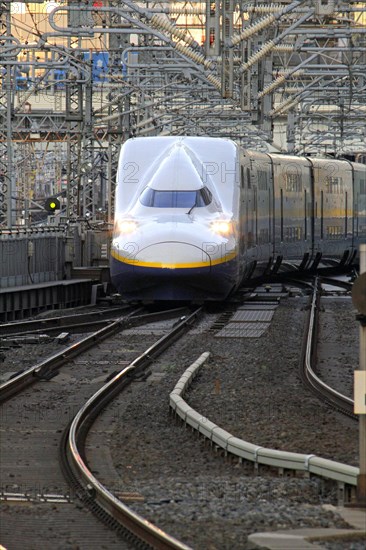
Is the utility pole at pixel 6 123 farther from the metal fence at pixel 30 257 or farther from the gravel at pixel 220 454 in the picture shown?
the gravel at pixel 220 454

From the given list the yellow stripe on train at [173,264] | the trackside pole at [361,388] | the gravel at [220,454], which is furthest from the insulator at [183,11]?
the trackside pole at [361,388]

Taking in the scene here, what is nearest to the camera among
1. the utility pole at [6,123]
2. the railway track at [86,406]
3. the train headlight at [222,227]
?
the railway track at [86,406]

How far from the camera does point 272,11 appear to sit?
22047 millimetres

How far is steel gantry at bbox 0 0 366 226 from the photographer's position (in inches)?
911

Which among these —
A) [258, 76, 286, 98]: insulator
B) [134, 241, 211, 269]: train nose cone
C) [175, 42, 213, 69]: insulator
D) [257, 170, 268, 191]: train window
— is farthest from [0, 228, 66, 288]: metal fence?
[175, 42, 213, 69]: insulator

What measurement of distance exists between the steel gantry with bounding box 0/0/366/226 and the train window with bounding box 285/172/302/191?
152cm

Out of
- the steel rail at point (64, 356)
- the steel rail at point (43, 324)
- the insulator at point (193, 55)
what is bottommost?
the steel rail at point (43, 324)

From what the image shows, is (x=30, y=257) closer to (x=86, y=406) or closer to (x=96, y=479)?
(x=86, y=406)

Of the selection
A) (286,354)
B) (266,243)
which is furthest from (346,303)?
(286,354)

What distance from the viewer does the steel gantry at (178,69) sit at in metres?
23.1

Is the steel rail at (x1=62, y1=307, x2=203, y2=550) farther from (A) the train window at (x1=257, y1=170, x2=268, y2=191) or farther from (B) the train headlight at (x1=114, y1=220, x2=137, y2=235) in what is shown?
(A) the train window at (x1=257, y1=170, x2=268, y2=191)

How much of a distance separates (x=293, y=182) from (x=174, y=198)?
1023 cm

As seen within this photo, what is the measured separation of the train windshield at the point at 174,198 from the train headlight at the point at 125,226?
59 centimetres

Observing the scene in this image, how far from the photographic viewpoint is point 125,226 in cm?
2355
